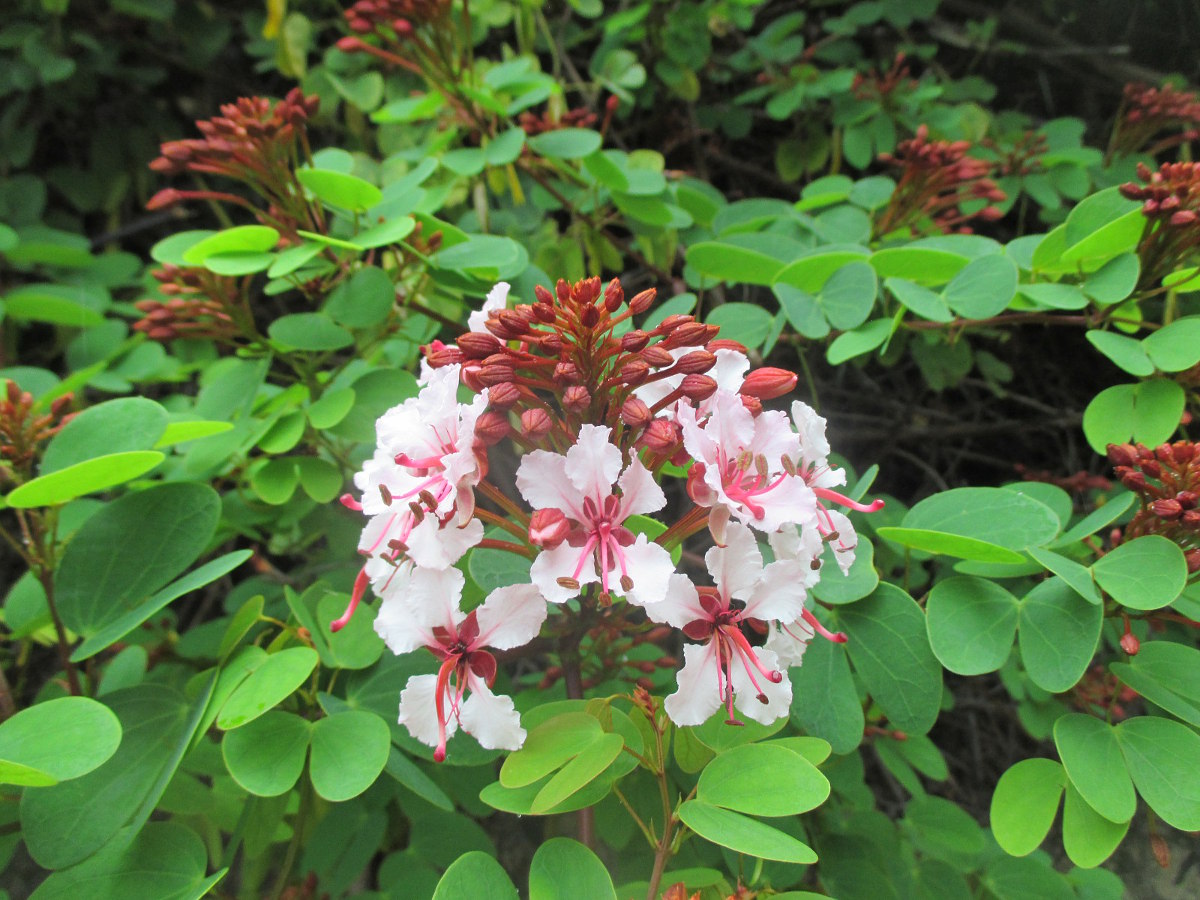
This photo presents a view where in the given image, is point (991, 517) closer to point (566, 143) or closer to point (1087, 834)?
point (1087, 834)

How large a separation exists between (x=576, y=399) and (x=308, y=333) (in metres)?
0.71

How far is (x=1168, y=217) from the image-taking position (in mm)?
1108

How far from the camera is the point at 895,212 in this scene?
1607 mm

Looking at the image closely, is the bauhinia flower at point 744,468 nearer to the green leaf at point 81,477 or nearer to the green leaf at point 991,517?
the green leaf at point 991,517

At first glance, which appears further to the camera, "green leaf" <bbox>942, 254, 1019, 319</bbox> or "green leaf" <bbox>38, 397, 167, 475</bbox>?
"green leaf" <bbox>942, 254, 1019, 319</bbox>

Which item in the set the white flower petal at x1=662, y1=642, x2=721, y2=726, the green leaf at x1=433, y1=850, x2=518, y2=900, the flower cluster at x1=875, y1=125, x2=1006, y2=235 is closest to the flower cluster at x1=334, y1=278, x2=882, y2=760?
→ the white flower petal at x1=662, y1=642, x2=721, y2=726

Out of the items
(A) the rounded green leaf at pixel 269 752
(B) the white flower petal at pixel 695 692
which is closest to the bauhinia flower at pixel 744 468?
(B) the white flower petal at pixel 695 692

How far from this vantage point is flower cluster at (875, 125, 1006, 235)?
1.49 m

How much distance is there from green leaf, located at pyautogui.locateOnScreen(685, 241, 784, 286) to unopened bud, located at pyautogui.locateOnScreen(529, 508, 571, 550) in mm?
659

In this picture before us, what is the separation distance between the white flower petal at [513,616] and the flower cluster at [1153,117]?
1.86 metres

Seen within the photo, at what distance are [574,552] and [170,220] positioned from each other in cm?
241

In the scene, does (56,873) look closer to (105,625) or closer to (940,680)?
(105,625)

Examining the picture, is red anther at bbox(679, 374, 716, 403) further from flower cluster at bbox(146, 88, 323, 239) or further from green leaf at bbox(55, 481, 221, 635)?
flower cluster at bbox(146, 88, 323, 239)

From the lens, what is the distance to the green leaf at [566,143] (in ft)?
4.83
